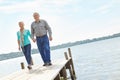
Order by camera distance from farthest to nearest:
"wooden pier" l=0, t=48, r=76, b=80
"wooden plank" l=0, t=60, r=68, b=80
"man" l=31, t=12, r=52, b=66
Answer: "man" l=31, t=12, r=52, b=66 → "wooden pier" l=0, t=48, r=76, b=80 → "wooden plank" l=0, t=60, r=68, b=80

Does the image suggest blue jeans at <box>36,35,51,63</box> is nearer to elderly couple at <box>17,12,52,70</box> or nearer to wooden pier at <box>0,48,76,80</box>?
elderly couple at <box>17,12,52,70</box>

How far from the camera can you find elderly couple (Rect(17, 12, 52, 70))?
13117 mm

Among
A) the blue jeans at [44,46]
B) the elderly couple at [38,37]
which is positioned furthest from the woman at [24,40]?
the blue jeans at [44,46]

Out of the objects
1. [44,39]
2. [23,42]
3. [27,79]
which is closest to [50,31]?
[44,39]

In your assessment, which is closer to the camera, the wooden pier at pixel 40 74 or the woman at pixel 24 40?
the wooden pier at pixel 40 74

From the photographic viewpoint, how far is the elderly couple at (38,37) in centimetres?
1312

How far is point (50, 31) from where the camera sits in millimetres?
13133

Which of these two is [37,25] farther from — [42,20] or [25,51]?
[25,51]

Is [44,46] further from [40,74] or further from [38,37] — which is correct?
[40,74]

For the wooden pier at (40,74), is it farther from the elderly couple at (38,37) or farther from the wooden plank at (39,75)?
the elderly couple at (38,37)

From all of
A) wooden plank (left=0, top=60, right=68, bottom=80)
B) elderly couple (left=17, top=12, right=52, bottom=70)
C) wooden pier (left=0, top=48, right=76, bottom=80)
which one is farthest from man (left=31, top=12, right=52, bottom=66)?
wooden plank (left=0, top=60, right=68, bottom=80)

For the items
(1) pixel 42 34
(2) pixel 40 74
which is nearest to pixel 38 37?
(1) pixel 42 34

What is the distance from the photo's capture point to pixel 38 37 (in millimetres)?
13297

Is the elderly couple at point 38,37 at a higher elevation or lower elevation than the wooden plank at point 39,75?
higher
